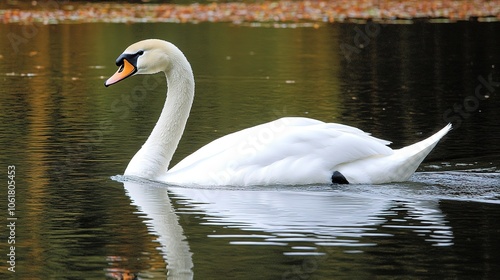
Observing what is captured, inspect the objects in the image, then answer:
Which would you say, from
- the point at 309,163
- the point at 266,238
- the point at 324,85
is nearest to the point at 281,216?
the point at 266,238

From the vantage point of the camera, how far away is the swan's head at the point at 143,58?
10.7 m

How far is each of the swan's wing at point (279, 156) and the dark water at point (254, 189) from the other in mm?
125

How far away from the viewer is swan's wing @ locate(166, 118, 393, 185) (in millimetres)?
10047

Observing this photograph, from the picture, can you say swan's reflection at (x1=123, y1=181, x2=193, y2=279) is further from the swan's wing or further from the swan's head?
the swan's head

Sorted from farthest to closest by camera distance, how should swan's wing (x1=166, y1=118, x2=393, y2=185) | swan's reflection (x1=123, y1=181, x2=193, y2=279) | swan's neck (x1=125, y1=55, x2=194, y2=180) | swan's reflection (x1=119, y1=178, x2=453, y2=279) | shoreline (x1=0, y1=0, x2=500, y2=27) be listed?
shoreline (x1=0, y1=0, x2=500, y2=27), swan's neck (x1=125, y1=55, x2=194, y2=180), swan's wing (x1=166, y1=118, x2=393, y2=185), swan's reflection (x1=119, y1=178, x2=453, y2=279), swan's reflection (x1=123, y1=181, x2=193, y2=279)

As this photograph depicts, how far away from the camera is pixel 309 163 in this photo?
10.1 metres

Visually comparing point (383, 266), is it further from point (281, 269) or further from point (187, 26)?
point (187, 26)

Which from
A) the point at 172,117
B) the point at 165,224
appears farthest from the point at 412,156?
the point at 165,224

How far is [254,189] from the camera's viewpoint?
9.98m

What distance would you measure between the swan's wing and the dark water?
125 millimetres

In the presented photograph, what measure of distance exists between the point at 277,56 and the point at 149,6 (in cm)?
1511


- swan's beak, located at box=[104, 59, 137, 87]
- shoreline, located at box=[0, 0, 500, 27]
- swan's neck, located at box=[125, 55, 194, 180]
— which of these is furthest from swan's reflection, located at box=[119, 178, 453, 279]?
shoreline, located at box=[0, 0, 500, 27]

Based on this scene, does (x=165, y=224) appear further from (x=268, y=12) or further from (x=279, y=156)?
(x=268, y=12)

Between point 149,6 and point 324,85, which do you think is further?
point 149,6
